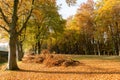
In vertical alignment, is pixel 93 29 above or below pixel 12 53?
above

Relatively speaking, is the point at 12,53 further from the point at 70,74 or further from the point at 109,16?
the point at 109,16

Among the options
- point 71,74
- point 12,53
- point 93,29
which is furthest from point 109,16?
point 71,74

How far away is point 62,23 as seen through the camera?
164ft

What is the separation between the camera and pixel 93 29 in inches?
2077

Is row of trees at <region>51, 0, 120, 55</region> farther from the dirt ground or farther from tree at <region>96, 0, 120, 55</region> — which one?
the dirt ground

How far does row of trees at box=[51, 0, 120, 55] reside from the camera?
43.5 m

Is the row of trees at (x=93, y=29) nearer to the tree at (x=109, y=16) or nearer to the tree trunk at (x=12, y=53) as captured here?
the tree at (x=109, y=16)

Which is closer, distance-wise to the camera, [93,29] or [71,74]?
[71,74]

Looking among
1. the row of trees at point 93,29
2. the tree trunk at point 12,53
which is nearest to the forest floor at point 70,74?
the tree trunk at point 12,53

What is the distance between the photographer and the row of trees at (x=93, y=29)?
143 ft

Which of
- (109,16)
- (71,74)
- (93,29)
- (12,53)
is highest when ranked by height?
(109,16)

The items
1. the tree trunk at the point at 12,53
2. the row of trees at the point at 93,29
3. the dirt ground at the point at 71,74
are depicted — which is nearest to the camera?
the dirt ground at the point at 71,74

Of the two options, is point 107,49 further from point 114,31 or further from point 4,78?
point 4,78

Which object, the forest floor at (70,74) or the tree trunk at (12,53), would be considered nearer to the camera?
the forest floor at (70,74)
